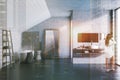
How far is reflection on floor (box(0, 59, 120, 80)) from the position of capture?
4473 millimetres

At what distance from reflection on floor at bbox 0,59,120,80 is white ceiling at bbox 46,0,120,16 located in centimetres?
113

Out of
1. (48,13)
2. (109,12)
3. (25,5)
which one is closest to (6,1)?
(25,5)

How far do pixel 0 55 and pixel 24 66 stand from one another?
26.5 inches

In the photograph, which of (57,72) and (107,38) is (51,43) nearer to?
(57,72)

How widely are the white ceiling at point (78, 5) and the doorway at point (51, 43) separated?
1.37 ft

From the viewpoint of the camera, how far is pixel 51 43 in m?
4.85

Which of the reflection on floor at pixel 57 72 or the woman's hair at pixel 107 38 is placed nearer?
the reflection on floor at pixel 57 72

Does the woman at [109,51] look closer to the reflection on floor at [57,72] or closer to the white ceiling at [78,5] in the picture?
the reflection on floor at [57,72]

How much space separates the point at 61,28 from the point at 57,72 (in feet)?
3.13

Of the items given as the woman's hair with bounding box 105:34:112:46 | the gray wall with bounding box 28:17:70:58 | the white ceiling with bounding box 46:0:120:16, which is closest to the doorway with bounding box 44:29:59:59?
the gray wall with bounding box 28:17:70:58

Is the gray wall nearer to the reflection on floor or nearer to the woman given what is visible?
the reflection on floor

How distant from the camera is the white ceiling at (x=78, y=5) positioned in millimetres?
5034

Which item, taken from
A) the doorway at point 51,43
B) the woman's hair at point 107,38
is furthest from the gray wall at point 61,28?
the woman's hair at point 107,38

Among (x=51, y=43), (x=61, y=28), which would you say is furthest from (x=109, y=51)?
(x=51, y=43)
